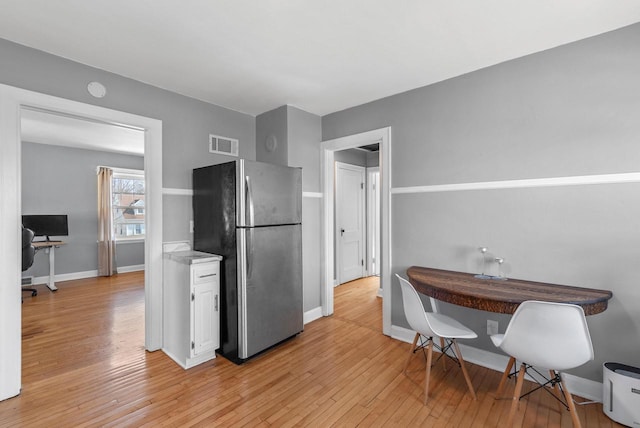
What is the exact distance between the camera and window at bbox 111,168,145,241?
20.9 ft

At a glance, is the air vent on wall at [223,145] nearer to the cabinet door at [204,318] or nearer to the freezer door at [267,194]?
the freezer door at [267,194]

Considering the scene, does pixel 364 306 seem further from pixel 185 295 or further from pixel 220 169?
pixel 220 169

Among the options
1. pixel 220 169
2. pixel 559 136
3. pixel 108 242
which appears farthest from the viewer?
pixel 108 242

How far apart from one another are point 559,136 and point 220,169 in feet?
9.25

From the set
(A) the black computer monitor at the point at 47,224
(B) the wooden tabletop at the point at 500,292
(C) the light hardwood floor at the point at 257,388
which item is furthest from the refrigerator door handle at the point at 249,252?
(A) the black computer monitor at the point at 47,224

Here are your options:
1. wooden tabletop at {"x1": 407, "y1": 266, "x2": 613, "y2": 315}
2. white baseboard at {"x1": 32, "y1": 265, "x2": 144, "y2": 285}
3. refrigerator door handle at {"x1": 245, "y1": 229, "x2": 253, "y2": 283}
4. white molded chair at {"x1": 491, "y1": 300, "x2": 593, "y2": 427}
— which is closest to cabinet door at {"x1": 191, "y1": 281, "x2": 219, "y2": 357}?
refrigerator door handle at {"x1": 245, "y1": 229, "x2": 253, "y2": 283}

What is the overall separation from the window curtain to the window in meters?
0.19

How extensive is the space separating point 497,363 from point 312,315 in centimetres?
197

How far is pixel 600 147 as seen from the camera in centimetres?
204

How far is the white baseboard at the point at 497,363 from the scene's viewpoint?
2.04 metres

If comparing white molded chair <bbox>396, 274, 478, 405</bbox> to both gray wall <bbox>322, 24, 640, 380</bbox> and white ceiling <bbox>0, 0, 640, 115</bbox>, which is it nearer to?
gray wall <bbox>322, 24, 640, 380</bbox>

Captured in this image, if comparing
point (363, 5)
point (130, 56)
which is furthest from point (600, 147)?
point (130, 56)

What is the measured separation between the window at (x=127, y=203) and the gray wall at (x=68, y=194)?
0.29 metres

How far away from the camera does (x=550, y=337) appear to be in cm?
166
